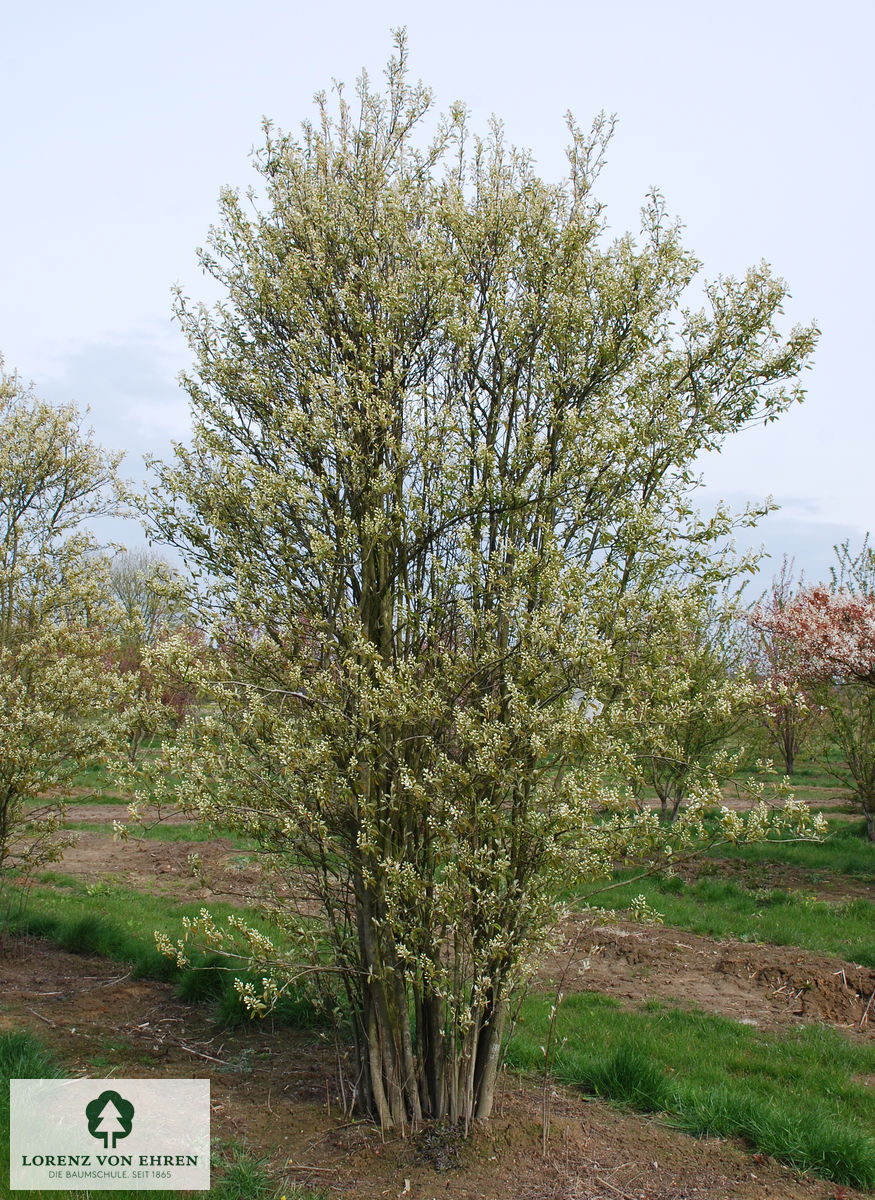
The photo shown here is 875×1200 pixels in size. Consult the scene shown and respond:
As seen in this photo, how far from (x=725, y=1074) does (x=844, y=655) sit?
693 cm

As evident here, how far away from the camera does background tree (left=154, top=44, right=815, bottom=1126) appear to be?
13.6 ft

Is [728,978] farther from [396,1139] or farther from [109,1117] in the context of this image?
[109,1117]

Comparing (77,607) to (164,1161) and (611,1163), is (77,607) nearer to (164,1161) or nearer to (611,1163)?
(164,1161)

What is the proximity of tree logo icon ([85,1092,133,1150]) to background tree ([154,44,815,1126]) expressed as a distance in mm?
1055

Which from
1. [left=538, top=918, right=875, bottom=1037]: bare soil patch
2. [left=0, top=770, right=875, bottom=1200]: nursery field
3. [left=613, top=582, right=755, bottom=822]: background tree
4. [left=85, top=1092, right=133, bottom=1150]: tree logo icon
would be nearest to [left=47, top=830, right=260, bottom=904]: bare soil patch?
[left=0, top=770, right=875, bottom=1200]: nursery field

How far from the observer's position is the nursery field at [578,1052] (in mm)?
4281

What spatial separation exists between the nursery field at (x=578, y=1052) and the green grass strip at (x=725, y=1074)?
0.05 feet

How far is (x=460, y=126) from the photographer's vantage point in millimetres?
5141

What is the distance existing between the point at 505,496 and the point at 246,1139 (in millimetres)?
3609

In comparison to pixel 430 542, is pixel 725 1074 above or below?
below

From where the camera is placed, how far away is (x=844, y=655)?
440 inches

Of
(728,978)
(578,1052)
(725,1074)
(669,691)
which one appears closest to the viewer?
(669,691)
